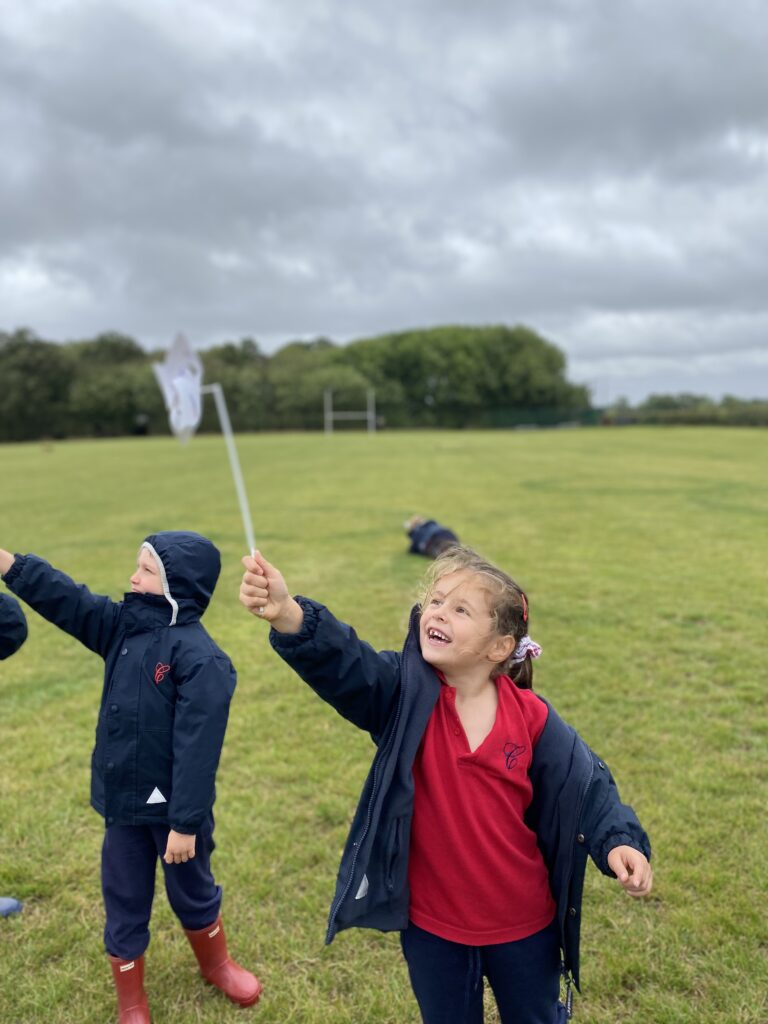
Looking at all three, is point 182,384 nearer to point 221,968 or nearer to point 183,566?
point 183,566

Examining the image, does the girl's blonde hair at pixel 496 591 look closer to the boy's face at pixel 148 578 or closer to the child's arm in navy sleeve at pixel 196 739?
the child's arm in navy sleeve at pixel 196 739

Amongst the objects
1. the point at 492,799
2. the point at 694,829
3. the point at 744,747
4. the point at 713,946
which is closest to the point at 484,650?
the point at 492,799

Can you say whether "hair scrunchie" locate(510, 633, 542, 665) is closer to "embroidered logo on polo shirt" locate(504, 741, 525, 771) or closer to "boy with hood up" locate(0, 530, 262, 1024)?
"embroidered logo on polo shirt" locate(504, 741, 525, 771)

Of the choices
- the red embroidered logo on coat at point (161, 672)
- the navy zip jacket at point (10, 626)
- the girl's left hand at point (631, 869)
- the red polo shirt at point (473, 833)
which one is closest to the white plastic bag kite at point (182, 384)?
the navy zip jacket at point (10, 626)

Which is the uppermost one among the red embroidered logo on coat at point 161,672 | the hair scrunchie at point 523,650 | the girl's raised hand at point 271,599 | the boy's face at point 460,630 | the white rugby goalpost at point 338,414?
the white rugby goalpost at point 338,414

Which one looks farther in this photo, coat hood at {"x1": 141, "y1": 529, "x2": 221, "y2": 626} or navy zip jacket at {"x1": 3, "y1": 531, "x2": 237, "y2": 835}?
coat hood at {"x1": 141, "y1": 529, "x2": 221, "y2": 626}

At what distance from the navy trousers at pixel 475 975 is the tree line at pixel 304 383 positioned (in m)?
56.2

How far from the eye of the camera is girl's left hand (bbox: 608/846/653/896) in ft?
5.21

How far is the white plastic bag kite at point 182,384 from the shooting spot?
13.5 ft

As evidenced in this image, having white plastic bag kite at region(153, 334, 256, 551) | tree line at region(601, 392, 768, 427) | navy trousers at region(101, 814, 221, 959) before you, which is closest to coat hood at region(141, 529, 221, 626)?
navy trousers at region(101, 814, 221, 959)

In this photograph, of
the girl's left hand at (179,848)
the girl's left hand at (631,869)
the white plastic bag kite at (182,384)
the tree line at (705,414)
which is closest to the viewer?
the girl's left hand at (631,869)

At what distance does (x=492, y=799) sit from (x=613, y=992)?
1263mm

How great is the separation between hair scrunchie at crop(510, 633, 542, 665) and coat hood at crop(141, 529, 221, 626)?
3.28 ft

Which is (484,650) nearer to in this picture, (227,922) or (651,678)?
(227,922)
